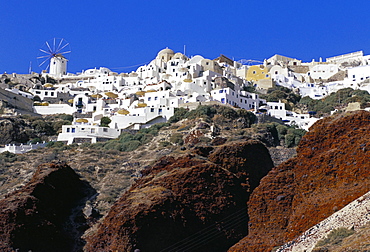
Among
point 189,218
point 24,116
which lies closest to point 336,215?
point 189,218

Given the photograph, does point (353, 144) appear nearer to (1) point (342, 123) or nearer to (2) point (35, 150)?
(1) point (342, 123)

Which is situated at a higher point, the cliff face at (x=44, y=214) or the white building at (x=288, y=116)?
the white building at (x=288, y=116)

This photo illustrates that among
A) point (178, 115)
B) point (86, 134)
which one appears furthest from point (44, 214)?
point (178, 115)

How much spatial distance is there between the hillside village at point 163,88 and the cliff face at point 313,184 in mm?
31948

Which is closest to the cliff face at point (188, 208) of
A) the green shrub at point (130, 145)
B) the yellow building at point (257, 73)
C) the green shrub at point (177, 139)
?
the green shrub at point (177, 139)

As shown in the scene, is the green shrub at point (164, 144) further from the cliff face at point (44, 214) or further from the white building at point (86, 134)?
the cliff face at point (44, 214)

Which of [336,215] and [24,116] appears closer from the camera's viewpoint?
[336,215]

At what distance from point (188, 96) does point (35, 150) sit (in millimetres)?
22732

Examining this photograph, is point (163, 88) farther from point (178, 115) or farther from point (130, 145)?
point (130, 145)

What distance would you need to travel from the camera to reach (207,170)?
2916 cm

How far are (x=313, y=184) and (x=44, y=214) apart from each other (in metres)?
15.2

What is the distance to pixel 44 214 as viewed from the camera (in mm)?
31422

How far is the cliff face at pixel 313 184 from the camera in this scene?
900 inches

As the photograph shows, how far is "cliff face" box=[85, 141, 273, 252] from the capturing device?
1015 inches
